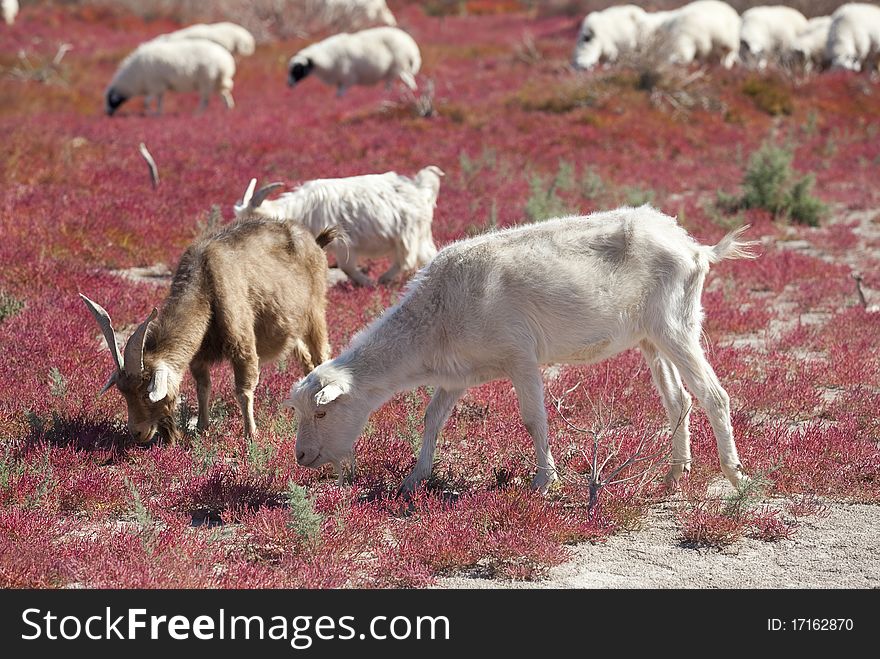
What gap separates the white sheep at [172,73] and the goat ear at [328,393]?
22.2 m

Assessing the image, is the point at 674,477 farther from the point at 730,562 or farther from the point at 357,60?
the point at 357,60

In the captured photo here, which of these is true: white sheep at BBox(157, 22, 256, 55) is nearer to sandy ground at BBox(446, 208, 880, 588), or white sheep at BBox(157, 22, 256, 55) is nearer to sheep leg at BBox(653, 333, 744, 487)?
sheep leg at BBox(653, 333, 744, 487)

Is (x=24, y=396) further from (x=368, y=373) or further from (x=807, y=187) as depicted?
(x=807, y=187)

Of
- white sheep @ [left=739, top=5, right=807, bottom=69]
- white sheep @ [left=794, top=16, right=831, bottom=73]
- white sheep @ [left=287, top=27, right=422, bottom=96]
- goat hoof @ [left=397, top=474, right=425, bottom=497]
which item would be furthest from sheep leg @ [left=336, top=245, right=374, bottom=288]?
white sheep @ [left=794, top=16, right=831, bottom=73]

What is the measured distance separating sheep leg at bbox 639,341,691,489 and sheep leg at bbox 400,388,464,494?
126 cm

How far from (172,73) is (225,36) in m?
8.13

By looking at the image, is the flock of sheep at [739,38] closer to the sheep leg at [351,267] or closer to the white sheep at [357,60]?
the white sheep at [357,60]

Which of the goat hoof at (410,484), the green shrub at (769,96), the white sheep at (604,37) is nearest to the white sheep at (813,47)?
the white sheep at (604,37)

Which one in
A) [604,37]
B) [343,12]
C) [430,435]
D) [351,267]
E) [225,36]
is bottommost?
[351,267]

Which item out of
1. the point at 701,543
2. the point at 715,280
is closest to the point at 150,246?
the point at 715,280

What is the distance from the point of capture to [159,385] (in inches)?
229

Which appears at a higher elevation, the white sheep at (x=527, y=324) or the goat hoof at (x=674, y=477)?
the white sheep at (x=527, y=324)

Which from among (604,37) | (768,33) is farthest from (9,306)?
(768,33)

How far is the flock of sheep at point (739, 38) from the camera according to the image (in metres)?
27.8
